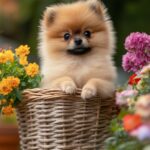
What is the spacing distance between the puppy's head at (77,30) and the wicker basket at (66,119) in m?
0.36

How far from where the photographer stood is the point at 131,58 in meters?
4.05

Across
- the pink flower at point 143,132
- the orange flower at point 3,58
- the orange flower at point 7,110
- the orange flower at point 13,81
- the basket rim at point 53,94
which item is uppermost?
the orange flower at point 3,58

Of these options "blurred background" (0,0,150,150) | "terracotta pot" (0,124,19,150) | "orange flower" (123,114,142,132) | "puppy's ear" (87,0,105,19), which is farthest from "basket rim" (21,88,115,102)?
"blurred background" (0,0,150,150)

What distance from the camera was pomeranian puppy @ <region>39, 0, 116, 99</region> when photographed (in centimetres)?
387

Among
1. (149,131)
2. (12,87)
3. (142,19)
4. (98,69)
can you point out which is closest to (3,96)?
(12,87)

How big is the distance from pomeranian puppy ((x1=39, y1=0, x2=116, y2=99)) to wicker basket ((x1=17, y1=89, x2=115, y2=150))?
0.37 ft

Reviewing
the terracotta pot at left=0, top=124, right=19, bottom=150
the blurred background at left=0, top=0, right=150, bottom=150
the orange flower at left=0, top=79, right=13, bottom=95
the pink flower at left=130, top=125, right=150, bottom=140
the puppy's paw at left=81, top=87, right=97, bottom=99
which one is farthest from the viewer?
the blurred background at left=0, top=0, right=150, bottom=150

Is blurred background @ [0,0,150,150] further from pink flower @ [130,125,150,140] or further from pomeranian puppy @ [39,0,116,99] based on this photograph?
pink flower @ [130,125,150,140]

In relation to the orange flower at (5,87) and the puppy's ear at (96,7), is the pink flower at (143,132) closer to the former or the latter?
the orange flower at (5,87)

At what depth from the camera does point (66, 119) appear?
373cm

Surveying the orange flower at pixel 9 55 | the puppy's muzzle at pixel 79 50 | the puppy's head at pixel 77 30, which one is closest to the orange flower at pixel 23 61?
the orange flower at pixel 9 55

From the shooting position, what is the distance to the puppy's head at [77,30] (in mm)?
3873

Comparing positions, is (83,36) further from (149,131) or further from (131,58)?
(149,131)

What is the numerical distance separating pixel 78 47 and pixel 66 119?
46 cm
